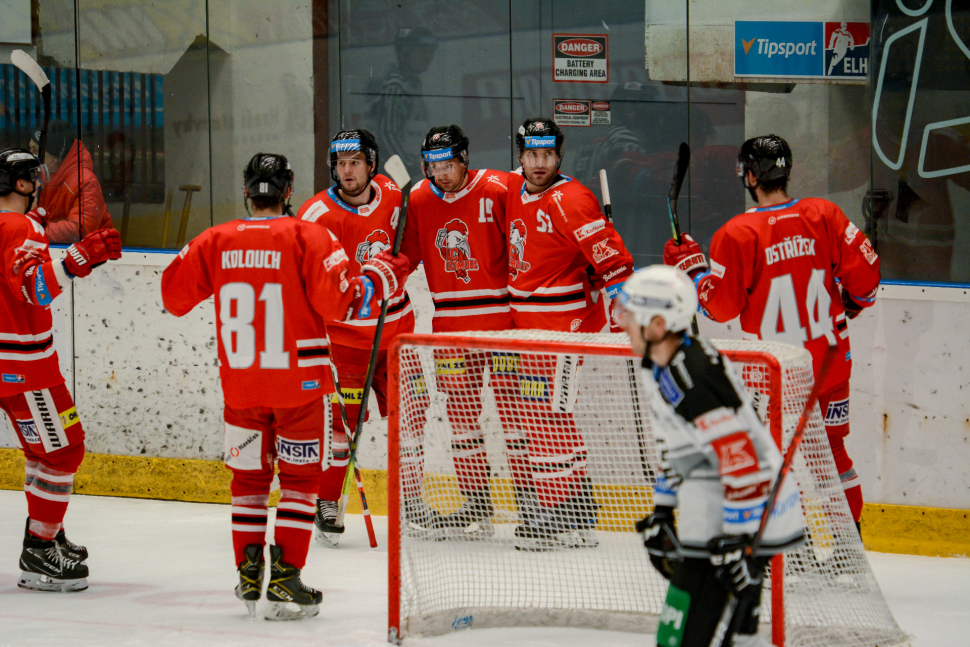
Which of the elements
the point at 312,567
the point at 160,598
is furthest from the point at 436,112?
the point at 160,598

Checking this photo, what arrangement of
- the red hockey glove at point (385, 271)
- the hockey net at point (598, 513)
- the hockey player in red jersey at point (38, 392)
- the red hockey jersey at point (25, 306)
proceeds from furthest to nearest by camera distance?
the hockey player in red jersey at point (38, 392) < the red hockey jersey at point (25, 306) < the red hockey glove at point (385, 271) < the hockey net at point (598, 513)

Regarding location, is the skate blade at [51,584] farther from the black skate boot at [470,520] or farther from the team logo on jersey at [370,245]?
the team logo on jersey at [370,245]

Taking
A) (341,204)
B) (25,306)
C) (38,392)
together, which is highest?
(341,204)

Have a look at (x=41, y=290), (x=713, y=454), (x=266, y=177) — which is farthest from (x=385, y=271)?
(x=713, y=454)

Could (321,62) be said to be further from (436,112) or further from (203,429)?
(203,429)

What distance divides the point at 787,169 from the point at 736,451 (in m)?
1.75

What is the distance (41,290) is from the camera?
3.42 m

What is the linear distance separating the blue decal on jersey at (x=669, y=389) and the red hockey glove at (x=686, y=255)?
151cm

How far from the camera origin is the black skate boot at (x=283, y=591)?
3.20 metres

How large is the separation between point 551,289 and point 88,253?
1.64 metres

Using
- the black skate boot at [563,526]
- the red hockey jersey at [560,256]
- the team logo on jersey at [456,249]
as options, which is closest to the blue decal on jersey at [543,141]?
the red hockey jersey at [560,256]

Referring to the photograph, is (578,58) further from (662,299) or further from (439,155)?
(662,299)

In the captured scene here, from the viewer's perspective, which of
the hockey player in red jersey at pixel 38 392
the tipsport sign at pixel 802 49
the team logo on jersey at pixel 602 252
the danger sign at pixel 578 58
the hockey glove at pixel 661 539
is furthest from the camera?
the danger sign at pixel 578 58

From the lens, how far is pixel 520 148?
13.5ft
